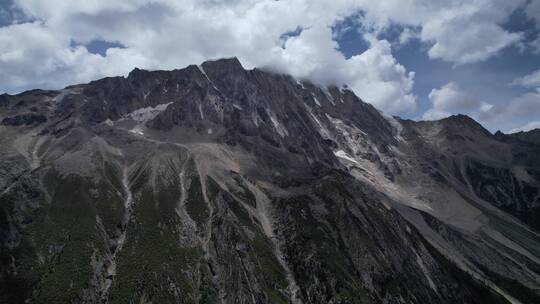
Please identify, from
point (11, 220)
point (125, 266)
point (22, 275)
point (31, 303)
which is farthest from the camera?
point (11, 220)

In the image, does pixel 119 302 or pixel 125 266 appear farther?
pixel 125 266

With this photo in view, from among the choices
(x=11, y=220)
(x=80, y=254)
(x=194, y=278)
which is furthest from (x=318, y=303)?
(x=11, y=220)

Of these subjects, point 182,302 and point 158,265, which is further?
point 158,265

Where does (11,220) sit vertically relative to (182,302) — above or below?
above

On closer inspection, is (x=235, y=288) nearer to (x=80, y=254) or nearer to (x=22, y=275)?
(x=80, y=254)

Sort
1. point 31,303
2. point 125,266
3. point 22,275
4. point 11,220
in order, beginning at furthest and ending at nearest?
point 11,220 → point 125,266 → point 22,275 → point 31,303

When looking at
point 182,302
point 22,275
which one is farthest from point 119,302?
point 22,275

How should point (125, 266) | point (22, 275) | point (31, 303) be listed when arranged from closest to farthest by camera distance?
point (31, 303), point (22, 275), point (125, 266)

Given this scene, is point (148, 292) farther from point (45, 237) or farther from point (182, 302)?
point (45, 237)

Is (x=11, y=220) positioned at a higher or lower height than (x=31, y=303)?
higher
